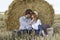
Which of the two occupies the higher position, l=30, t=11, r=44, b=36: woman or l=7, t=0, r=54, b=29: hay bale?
l=7, t=0, r=54, b=29: hay bale

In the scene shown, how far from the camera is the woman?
1.71 metres

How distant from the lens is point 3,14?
1746 mm

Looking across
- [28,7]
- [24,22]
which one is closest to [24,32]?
[24,22]

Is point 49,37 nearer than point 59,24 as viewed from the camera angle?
Yes

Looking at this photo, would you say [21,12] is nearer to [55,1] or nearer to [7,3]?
[7,3]

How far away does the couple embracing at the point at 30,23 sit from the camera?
1.71 meters

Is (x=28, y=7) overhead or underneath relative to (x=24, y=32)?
overhead

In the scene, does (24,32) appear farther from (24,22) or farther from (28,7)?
(28,7)

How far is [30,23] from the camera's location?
1.73 metres

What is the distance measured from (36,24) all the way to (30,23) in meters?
0.04

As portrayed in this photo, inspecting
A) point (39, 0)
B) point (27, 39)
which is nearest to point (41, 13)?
point (39, 0)

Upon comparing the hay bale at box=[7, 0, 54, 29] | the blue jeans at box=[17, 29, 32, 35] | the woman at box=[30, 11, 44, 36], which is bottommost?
the blue jeans at box=[17, 29, 32, 35]

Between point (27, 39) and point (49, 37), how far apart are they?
5.6 inches

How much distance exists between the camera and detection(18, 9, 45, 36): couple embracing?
1.71 metres
